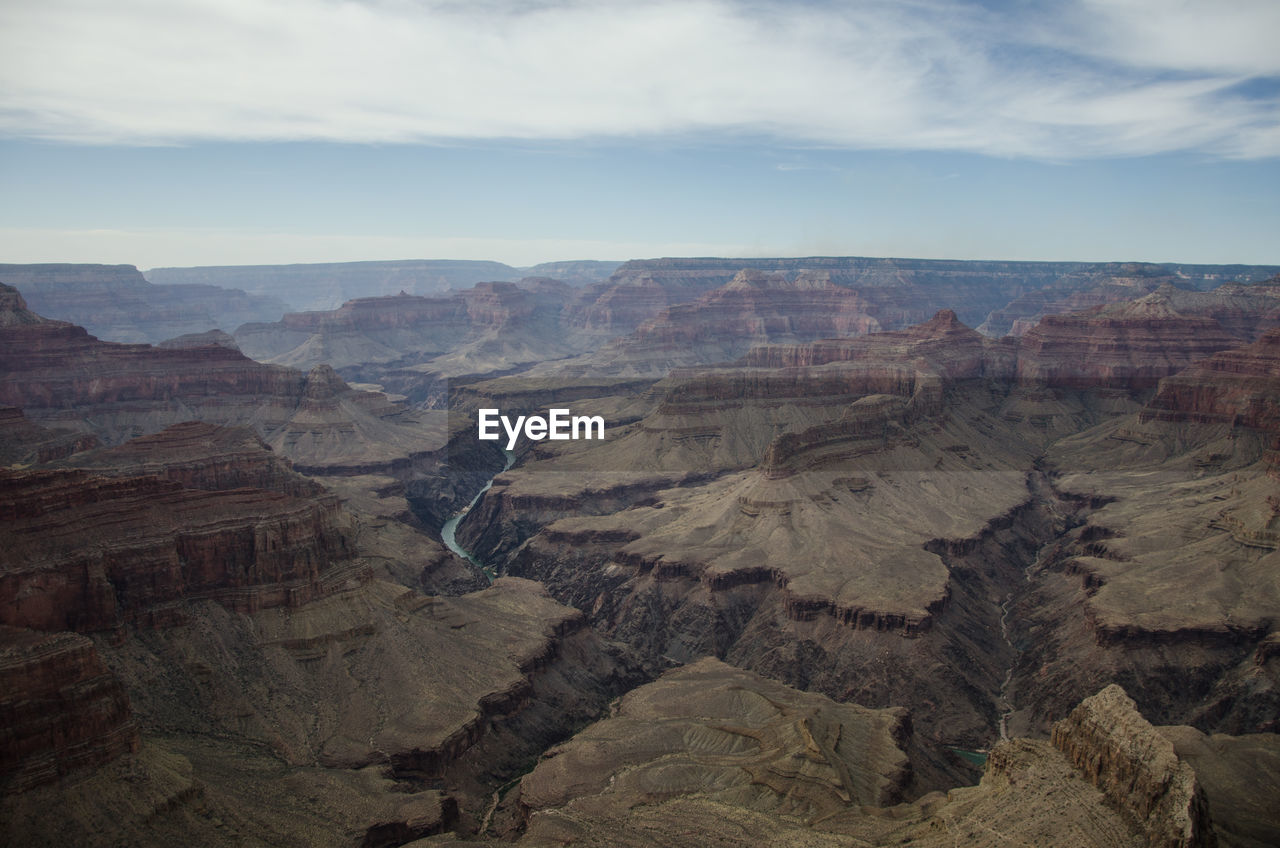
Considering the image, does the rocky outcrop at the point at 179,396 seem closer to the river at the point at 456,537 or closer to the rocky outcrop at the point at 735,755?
the river at the point at 456,537

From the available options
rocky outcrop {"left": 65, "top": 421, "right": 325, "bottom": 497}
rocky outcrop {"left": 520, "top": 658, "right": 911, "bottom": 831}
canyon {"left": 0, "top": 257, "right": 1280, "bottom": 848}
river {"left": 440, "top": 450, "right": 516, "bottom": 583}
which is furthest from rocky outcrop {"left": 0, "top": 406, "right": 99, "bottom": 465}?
rocky outcrop {"left": 520, "top": 658, "right": 911, "bottom": 831}

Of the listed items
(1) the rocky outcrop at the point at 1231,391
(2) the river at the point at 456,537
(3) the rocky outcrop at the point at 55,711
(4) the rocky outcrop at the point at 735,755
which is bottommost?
(2) the river at the point at 456,537

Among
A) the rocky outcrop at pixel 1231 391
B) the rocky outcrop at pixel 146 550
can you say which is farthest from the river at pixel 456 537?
the rocky outcrop at pixel 1231 391

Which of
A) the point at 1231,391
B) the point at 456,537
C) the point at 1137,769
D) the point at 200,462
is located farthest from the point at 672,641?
the point at 1231,391

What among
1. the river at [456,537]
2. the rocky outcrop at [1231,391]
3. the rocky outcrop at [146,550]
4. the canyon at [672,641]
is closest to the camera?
the canyon at [672,641]

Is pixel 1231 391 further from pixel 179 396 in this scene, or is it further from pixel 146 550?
pixel 179 396

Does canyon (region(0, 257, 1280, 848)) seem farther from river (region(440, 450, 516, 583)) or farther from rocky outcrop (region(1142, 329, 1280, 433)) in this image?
river (region(440, 450, 516, 583))

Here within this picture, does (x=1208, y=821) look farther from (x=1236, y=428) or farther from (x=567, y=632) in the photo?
(x=1236, y=428)
